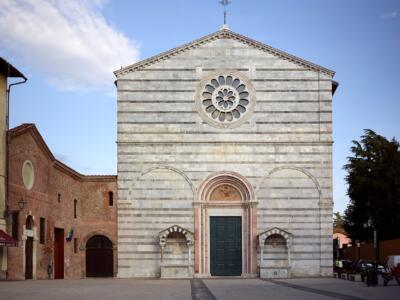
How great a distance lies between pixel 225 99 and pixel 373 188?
18211mm

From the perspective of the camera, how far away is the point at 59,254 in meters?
35.9

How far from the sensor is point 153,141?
36.0m

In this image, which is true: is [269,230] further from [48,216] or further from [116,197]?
[48,216]

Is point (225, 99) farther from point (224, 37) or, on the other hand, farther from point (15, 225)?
point (15, 225)

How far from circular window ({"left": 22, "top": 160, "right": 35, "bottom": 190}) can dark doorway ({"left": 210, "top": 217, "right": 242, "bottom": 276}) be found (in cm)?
954

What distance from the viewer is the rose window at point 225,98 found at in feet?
119

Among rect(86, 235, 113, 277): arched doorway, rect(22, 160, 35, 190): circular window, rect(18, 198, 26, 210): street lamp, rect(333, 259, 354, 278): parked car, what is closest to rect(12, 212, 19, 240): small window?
rect(18, 198, 26, 210): street lamp

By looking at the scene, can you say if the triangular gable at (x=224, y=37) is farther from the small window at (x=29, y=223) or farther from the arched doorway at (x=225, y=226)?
the small window at (x=29, y=223)

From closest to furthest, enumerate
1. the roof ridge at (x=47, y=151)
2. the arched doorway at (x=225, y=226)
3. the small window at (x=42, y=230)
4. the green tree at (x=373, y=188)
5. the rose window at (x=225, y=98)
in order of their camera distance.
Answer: the roof ridge at (x=47, y=151) → the small window at (x=42, y=230) → the arched doorway at (x=225, y=226) → the rose window at (x=225, y=98) → the green tree at (x=373, y=188)

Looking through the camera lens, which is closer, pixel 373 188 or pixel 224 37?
pixel 224 37

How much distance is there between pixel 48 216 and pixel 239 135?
10186 mm

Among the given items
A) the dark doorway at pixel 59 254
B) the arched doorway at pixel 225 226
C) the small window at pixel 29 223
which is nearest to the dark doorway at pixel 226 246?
the arched doorway at pixel 225 226

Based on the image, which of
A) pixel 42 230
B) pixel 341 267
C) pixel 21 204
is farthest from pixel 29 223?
pixel 341 267

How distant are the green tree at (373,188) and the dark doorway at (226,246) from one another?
1632 cm
